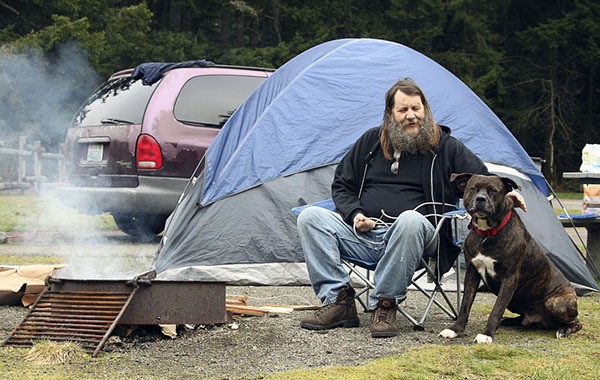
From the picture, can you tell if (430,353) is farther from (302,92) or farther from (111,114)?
(111,114)

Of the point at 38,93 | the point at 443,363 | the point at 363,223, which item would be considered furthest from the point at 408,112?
the point at 38,93

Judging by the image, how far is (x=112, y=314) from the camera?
3947 mm

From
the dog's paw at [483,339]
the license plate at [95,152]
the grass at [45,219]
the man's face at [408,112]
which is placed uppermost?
the man's face at [408,112]

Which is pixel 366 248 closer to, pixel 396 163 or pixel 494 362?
pixel 396 163

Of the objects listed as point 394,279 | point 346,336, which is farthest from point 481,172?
point 346,336

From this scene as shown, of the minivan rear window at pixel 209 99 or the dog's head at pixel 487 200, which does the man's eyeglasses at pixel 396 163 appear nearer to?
the dog's head at pixel 487 200

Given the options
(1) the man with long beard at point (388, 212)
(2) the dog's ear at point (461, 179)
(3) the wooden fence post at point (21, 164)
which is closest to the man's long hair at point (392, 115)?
(1) the man with long beard at point (388, 212)

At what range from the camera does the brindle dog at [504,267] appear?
4199 mm

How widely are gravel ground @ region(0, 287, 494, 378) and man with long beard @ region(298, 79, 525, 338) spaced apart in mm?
163

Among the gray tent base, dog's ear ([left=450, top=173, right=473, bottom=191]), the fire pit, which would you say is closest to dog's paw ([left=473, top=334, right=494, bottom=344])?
dog's ear ([left=450, top=173, right=473, bottom=191])

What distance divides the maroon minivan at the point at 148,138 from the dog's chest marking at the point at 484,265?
378 cm

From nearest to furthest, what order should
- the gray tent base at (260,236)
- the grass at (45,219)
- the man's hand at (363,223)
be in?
the man's hand at (363,223), the gray tent base at (260,236), the grass at (45,219)

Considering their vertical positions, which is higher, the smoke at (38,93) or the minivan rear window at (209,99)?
the minivan rear window at (209,99)

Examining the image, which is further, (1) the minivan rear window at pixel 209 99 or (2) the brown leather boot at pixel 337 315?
(1) the minivan rear window at pixel 209 99
